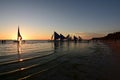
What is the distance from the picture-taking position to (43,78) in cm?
840

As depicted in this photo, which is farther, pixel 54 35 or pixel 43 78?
pixel 54 35

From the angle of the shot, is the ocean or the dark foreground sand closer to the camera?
the dark foreground sand

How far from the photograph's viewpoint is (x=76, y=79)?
8.23 meters

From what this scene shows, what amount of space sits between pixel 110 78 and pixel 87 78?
1435 mm

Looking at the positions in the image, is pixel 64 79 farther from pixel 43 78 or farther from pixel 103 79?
pixel 103 79

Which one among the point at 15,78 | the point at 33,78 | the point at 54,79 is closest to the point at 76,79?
the point at 54,79

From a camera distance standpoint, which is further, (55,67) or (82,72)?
(55,67)

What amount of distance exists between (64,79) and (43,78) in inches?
53.0

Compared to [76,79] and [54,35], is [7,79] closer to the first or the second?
[76,79]

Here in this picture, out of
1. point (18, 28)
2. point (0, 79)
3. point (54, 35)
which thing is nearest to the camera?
point (0, 79)

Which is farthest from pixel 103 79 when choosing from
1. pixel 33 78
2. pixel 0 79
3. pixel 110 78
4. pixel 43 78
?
pixel 0 79

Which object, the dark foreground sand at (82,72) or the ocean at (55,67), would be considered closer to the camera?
the dark foreground sand at (82,72)

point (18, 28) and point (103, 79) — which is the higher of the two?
point (18, 28)

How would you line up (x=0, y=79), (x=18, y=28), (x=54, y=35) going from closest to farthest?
(x=0, y=79) → (x=18, y=28) → (x=54, y=35)
